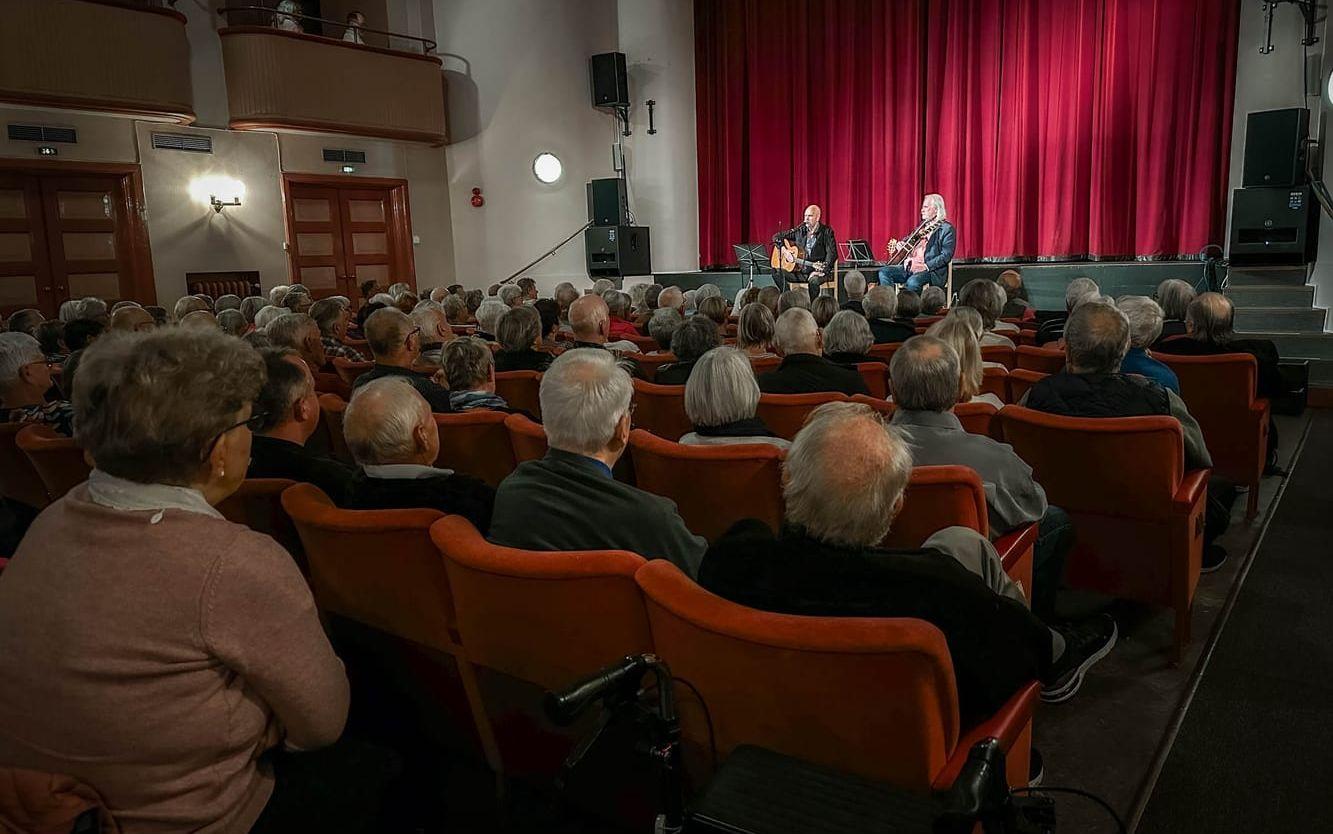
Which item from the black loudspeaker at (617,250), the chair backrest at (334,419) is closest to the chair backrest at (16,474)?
the chair backrest at (334,419)

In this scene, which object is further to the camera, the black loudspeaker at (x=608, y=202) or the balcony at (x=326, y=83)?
the black loudspeaker at (x=608, y=202)

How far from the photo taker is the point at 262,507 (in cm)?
Result: 221

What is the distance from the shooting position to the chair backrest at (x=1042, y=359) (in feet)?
12.9

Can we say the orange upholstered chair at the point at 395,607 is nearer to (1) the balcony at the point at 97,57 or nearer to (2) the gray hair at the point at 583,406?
(2) the gray hair at the point at 583,406

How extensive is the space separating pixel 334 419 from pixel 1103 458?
2844 mm

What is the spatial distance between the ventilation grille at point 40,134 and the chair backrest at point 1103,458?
1060cm

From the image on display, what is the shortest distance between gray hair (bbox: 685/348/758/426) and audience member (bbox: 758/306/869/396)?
0.72 meters

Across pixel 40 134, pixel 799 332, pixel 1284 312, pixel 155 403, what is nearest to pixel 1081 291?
pixel 799 332

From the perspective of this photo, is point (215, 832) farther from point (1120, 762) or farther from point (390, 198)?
point (390, 198)

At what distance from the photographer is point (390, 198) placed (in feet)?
39.8

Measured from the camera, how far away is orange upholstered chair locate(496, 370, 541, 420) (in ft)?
12.8

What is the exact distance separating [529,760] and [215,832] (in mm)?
633

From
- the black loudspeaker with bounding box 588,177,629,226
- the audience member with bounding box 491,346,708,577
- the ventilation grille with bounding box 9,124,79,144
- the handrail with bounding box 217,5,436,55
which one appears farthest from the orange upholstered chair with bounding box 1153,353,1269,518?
the ventilation grille with bounding box 9,124,79,144

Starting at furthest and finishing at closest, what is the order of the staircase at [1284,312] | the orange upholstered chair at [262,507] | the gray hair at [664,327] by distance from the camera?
the staircase at [1284,312], the gray hair at [664,327], the orange upholstered chair at [262,507]
